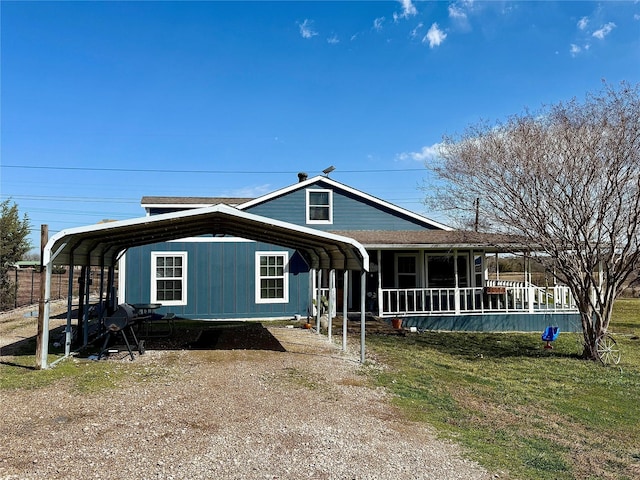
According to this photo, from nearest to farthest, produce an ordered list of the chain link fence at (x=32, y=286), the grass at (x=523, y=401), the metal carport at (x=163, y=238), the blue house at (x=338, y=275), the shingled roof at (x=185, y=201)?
the grass at (x=523, y=401) → the metal carport at (x=163, y=238) → the blue house at (x=338, y=275) → the shingled roof at (x=185, y=201) → the chain link fence at (x=32, y=286)

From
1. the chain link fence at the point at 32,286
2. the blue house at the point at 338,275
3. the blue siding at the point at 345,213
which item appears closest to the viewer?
the blue house at the point at 338,275

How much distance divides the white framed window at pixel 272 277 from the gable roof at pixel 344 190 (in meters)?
2.04

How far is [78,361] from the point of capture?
7.84 meters

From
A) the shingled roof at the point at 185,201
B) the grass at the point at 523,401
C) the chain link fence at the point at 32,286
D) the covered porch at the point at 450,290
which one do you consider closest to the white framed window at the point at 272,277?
the covered porch at the point at 450,290

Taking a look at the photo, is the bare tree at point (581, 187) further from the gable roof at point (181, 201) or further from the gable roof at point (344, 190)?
the gable roof at point (181, 201)

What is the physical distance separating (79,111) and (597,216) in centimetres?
1656

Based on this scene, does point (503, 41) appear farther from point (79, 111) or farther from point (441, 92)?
point (79, 111)

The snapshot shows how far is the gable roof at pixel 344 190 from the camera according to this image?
15516 mm

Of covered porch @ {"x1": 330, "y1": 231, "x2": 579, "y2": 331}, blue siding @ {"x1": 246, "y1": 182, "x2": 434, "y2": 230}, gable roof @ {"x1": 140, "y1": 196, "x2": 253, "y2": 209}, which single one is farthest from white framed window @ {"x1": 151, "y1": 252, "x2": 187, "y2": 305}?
covered porch @ {"x1": 330, "y1": 231, "x2": 579, "y2": 331}

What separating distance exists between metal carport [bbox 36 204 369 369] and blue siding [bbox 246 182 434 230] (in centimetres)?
466

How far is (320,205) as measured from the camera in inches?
627

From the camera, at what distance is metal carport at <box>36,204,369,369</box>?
7055mm

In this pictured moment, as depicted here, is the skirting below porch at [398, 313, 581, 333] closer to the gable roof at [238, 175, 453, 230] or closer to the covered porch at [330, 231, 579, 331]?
the covered porch at [330, 231, 579, 331]

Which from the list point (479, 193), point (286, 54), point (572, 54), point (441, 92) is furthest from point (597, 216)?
point (286, 54)
